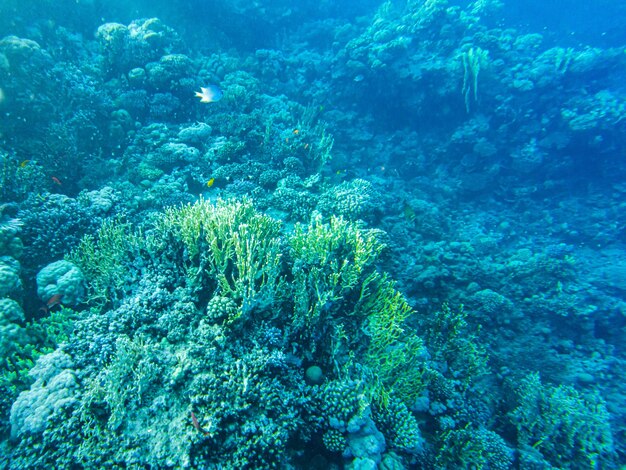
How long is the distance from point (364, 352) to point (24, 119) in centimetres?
988

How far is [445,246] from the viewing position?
8.80 m

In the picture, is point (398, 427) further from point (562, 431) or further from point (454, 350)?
point (562, 431)

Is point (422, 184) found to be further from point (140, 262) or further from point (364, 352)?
point (140, 262)

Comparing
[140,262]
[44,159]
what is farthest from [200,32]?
[140,262]

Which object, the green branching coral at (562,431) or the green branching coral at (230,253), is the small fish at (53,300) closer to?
the green branching coral at (230,253)

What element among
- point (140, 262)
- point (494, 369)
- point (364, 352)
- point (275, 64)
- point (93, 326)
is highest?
point (275, 64)

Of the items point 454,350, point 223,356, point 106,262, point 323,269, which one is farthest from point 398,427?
point 106,262

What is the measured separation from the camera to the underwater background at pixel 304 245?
3068mm

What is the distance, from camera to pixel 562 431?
16.1 ft

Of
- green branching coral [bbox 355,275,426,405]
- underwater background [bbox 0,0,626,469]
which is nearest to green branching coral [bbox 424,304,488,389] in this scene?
underwater background [bbox 0,0,626,469]

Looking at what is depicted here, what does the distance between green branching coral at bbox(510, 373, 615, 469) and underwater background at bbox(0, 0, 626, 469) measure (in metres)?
0.03

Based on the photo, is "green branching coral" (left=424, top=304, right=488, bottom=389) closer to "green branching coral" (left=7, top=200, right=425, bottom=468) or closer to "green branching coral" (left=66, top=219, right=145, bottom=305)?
"green branching coral" (left=7, top=200, right=425, bottom=468)

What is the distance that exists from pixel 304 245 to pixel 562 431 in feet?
17.6

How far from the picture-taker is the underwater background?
3068 millimetres
